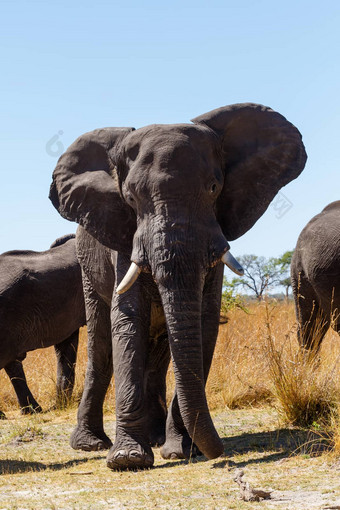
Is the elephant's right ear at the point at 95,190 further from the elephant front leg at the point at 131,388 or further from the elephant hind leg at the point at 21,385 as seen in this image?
the elephant hind leg at the point at 21,385

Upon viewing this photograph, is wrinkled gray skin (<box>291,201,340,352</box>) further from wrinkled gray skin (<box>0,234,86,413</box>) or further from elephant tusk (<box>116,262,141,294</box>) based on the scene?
elephant tusk (<box>116,262,141,294</box>)

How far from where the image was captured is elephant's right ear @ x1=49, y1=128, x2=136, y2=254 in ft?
20.2

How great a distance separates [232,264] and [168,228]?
0.49m

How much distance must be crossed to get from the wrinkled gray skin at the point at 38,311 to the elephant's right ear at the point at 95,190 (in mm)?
3660

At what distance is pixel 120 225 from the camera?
6.15 m

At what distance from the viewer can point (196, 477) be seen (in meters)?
5.12

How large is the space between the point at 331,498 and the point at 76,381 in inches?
277

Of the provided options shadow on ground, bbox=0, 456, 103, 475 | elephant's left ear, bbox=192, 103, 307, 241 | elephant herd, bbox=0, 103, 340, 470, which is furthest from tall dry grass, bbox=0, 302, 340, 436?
shadow on ground, bbox=0, 456, 103, 475

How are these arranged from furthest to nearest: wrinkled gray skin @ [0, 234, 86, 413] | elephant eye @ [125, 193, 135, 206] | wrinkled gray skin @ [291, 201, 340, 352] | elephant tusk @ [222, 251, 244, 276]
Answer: wrinkled gray skin @ [0, 234, 86, 413], wrinkled gray skin @ [291, 201, 340, 352], elephant eye @ [125, 193, 135, 206], elephant tusk @ [222, 251, 244, 276]

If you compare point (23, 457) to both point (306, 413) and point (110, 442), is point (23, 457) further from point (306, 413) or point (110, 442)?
point (306, 413)

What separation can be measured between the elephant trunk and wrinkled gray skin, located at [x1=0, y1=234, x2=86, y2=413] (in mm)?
5105

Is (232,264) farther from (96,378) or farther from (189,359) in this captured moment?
(96,378)

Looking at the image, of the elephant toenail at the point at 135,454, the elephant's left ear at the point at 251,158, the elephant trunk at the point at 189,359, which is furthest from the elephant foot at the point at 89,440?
the elephant's left ear at the point at 251,158

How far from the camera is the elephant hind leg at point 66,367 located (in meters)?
10.4
